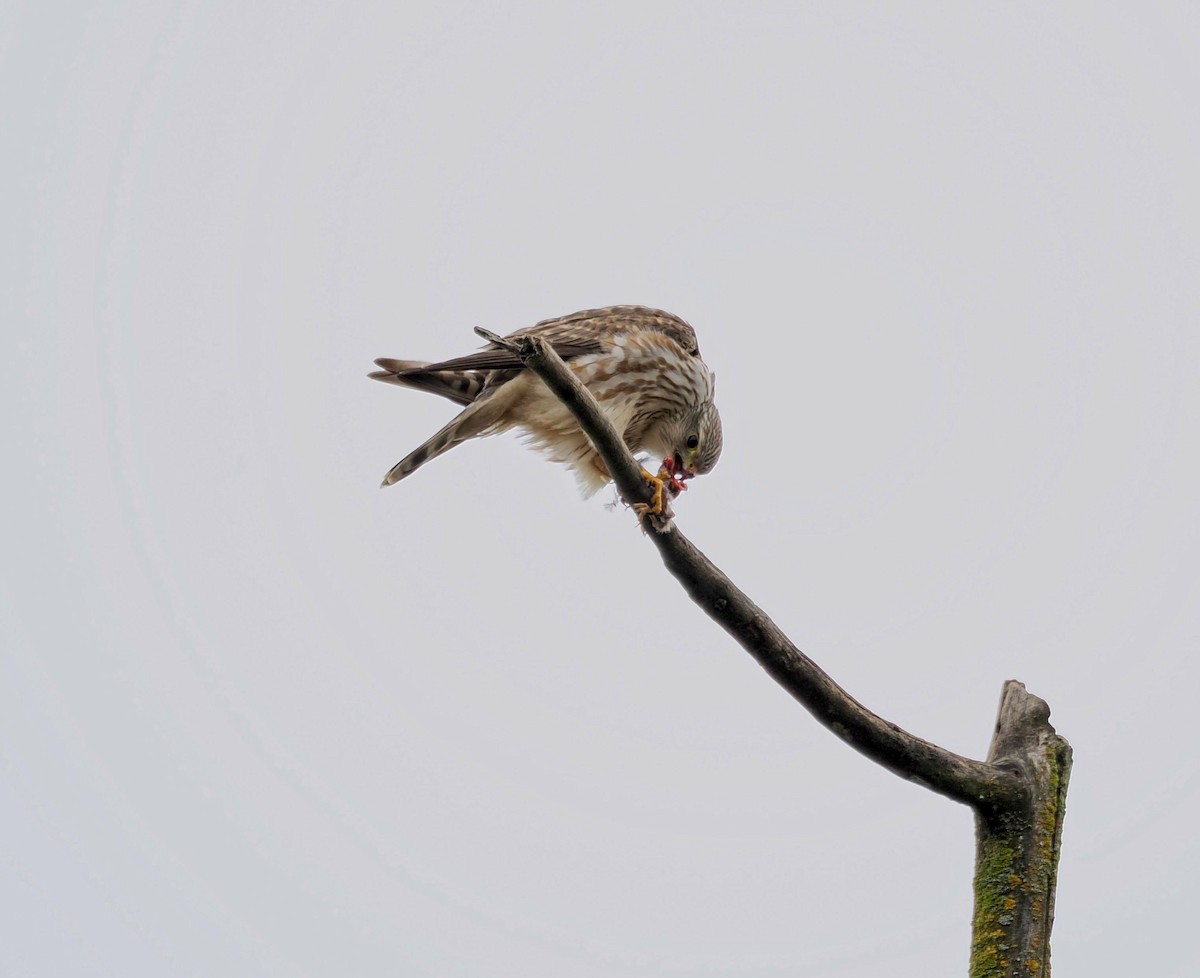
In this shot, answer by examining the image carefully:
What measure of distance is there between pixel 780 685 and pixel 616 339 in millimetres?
2330

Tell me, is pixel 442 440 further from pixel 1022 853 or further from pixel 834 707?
pixel 1022 853

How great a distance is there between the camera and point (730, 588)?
2.90m

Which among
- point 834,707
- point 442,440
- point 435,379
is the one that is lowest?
point 834,707

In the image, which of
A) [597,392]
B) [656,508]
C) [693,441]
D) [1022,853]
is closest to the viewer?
[1022,853]

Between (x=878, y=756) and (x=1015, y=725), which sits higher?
(x=1015, y=725)

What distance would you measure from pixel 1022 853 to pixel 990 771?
193 mm

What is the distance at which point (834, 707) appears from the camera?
2.76 m

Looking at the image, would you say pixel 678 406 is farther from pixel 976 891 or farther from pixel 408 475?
pixel 976 891

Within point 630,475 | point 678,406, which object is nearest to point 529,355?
point 630,475

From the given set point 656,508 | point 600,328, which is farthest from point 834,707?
point 600,328

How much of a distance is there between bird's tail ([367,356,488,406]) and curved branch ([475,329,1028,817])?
1.69 metres

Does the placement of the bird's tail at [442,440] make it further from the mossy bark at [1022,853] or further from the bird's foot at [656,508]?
the mossy bark at [1022,853]

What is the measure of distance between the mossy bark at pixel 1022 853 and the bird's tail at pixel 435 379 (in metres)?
2.43

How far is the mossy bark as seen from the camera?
2.64 meters
